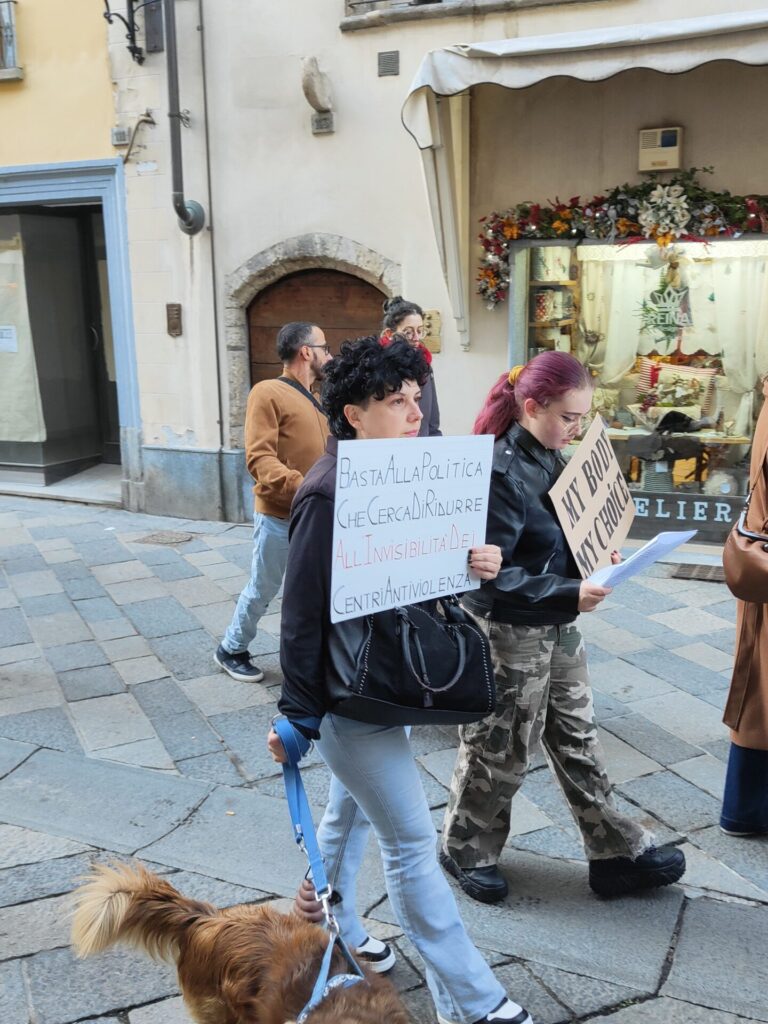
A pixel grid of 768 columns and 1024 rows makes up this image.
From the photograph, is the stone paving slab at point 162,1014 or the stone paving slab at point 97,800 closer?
the stone paving slab at point 162,1014

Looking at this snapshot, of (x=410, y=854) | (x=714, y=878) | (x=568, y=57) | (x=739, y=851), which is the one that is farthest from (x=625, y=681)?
(x=568, y=57)

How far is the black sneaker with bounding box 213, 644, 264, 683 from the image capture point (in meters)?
4.96

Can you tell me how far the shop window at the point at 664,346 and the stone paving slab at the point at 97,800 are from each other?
490cm

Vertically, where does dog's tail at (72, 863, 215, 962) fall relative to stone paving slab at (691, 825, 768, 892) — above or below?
above

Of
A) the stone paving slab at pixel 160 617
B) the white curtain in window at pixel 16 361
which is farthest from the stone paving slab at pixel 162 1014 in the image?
the white curtain in window at pixel 16 361

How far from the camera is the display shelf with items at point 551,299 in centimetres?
755

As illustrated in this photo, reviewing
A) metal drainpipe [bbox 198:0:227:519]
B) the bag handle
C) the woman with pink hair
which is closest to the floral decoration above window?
metal drainpipe [bbox 198:0:227:519]

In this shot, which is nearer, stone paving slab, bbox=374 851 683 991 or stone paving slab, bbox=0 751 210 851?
stone paving slab, bbox=374 851 683 991

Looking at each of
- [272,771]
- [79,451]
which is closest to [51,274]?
[79,451]

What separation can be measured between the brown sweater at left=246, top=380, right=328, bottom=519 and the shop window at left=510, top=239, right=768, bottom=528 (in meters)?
3.38

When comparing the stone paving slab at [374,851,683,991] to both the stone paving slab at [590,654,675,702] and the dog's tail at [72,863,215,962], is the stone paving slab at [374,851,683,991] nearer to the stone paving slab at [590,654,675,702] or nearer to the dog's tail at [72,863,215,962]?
the dog's tail at [72,863,215,962]

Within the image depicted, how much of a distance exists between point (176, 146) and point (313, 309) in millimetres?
1754

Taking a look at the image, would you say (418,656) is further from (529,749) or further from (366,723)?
(529,749)

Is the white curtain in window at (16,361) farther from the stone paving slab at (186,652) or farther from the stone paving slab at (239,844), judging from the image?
the stone paving slab at (239,844)
